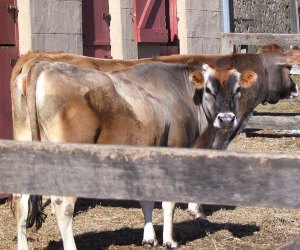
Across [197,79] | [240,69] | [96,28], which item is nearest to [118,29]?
[96,28]

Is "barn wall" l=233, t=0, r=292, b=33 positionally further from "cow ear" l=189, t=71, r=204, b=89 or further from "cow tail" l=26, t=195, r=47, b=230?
"cow tail" l=26, t=195, r=47, b=230

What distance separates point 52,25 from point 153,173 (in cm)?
678

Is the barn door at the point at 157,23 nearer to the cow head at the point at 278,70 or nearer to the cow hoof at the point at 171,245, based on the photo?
the cow head at the point at 278,70

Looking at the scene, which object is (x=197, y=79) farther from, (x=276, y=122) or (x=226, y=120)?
(x=276, y=122)

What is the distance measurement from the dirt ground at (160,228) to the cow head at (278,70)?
1.45 metres

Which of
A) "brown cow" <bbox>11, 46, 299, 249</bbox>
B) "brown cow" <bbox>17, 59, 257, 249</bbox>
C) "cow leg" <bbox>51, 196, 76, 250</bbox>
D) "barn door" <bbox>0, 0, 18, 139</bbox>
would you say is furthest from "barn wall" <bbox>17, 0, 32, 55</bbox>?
"cow leg" <bbox>51, 196, 76, 250</bbox>

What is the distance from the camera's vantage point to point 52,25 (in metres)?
9.66

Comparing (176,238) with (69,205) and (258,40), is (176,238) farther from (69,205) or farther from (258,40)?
(258,40)

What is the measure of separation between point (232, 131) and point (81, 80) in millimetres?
2578

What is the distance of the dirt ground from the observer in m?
A: 7.32

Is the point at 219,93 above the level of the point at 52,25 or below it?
below

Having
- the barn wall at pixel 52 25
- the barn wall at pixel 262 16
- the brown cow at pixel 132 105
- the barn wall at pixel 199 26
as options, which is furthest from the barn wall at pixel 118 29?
the barn wall at pixel 262 16

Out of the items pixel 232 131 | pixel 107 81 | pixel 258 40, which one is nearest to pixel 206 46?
pixel 258 40

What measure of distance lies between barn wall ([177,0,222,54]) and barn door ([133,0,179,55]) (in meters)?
0.15
